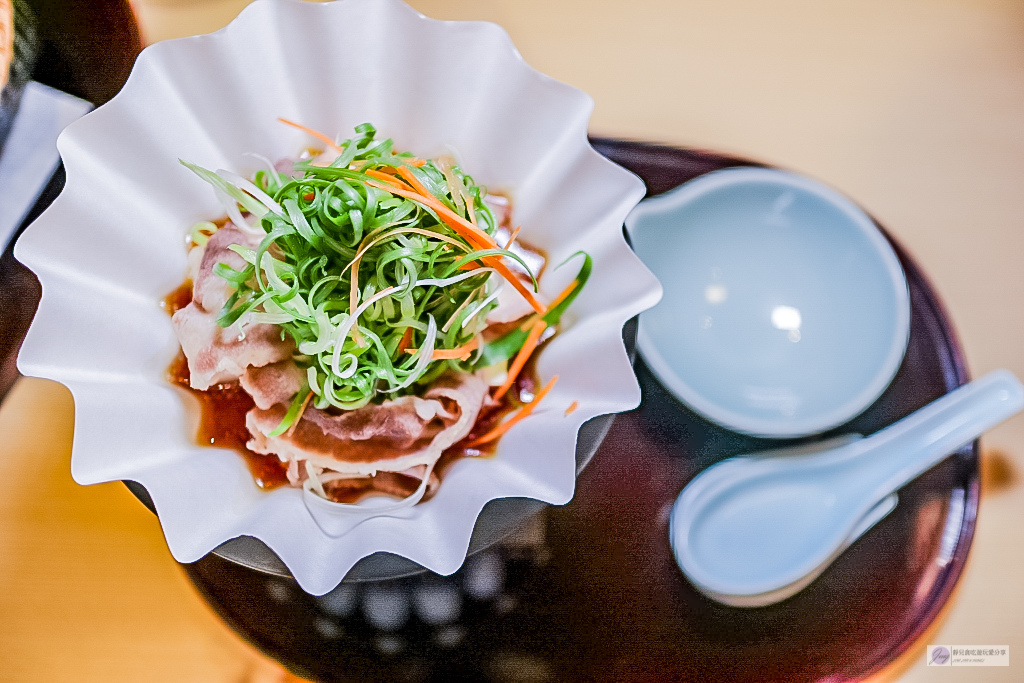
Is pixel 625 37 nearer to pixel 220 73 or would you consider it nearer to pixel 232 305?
pixel 220 73

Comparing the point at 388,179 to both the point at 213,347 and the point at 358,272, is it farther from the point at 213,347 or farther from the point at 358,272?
the point at 213,347

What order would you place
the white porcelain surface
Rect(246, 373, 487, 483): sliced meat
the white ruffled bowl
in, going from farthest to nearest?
the white porcelain surface → Rect(246, 373, 487, 483): sliced meat → the white ruffled bowl

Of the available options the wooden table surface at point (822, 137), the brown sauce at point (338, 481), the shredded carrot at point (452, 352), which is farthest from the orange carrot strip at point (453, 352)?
the wooden table surface at point (822, 137)

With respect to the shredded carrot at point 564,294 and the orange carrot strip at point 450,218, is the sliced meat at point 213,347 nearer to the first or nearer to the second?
Result: the orange carrot strip at point 450,218

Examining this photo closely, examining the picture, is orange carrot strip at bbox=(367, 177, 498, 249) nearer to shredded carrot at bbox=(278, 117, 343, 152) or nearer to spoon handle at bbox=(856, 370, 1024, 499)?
shredded carrot at bbox=(278, 117, 343, 152)

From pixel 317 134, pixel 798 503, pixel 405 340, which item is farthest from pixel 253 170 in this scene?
pixel 798 503

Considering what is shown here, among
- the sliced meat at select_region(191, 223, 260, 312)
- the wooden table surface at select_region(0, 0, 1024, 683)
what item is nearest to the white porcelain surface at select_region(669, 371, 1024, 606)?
the wooden table surface at select_region(0, 0, 1024, 683)
